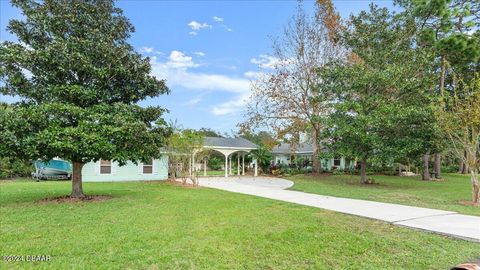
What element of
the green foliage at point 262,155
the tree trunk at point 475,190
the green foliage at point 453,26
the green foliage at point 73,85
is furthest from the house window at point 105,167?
the tree trunk at point 475,190

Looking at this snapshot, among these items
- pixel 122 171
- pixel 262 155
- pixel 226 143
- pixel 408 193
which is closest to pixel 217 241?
pixel 408 193

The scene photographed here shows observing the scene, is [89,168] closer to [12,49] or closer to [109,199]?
[109,199]

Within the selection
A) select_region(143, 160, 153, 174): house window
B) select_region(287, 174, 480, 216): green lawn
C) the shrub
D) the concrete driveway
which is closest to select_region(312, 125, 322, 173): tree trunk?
select_region(287, 174, 480, 216): green lawn

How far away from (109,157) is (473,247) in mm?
9141

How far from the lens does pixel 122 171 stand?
2080 cm

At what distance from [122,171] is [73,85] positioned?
12348 millimetres

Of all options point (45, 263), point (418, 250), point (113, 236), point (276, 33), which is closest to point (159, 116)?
point (113, 236)

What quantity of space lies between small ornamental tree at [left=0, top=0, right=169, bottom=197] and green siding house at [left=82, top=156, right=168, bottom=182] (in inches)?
401

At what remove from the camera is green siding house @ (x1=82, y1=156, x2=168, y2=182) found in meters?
20.0

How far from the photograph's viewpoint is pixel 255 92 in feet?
81.5

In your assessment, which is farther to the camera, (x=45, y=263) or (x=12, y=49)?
(x=12, y=49)

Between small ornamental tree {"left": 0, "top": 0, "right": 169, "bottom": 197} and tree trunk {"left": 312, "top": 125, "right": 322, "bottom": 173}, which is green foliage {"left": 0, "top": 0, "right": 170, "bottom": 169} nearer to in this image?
small ornamental tree {"left": 0, "top": 0, "right": 169, "bottom": 197}

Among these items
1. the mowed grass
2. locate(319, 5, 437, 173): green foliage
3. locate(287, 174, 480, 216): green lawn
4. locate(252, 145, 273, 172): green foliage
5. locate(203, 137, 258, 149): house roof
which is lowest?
locate(287, 174, 480, 216): green lawn

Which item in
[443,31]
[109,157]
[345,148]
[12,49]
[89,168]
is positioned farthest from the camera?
[89,168]
